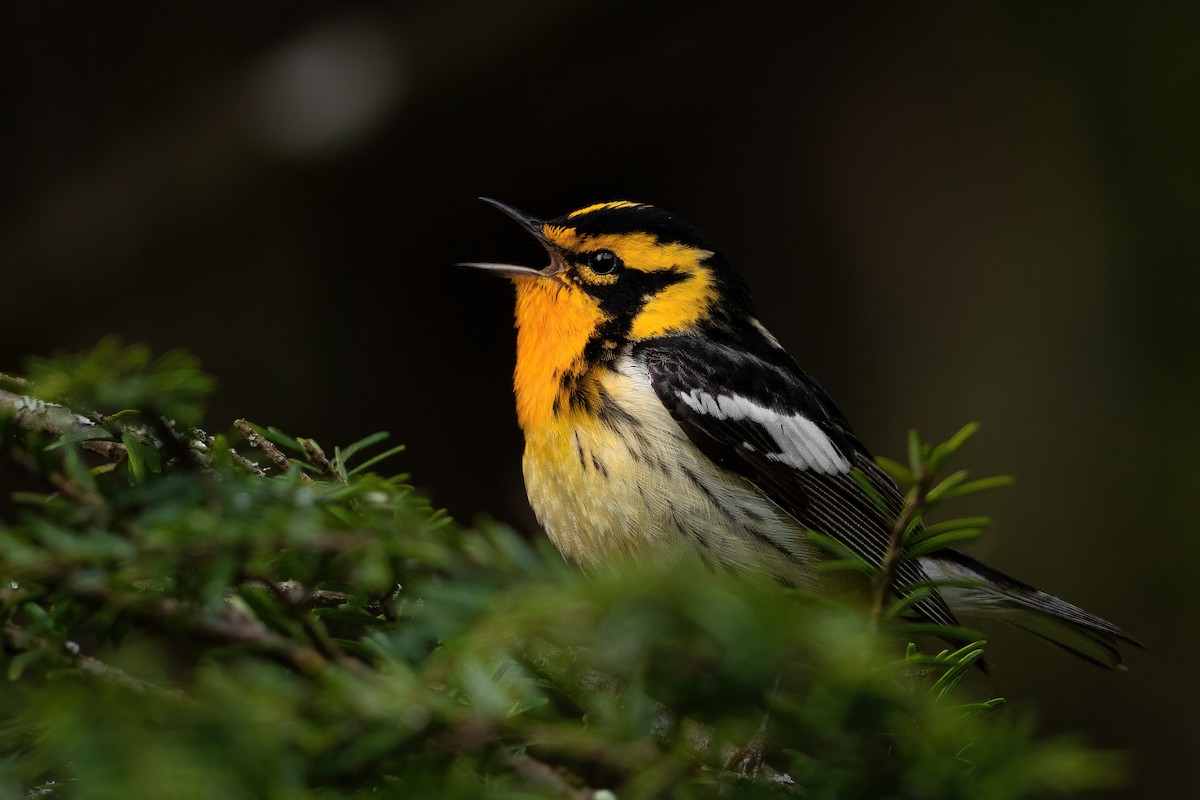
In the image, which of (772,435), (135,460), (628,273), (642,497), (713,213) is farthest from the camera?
(713,213)

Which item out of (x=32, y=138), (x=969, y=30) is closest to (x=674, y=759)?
(x=32, y=138)

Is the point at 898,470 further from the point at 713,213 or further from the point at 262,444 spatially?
the point at 713,213

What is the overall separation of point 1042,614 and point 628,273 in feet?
3.94

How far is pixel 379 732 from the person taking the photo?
70cm

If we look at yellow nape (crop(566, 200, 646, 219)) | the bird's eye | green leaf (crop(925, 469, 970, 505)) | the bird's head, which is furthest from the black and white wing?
green leaf (crop(925, 469, 970, 505))

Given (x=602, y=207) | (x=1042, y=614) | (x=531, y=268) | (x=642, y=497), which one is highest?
(x=602, y=207)

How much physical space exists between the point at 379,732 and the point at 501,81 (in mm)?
3326

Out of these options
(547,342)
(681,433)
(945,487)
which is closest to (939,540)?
(945,487)

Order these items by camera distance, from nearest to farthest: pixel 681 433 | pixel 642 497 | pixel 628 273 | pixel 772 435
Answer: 1. pixel 642 497
2. pixel 681 433
3. pixel 772 435
4. pixel 628 273

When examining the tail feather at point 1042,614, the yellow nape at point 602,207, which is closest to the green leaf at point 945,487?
the tail feather at point 1042,614

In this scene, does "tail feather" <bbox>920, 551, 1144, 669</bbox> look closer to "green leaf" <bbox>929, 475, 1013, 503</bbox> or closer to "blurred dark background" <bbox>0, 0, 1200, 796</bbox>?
"blurred dark background" <bbox>0, 0, 1200, 796</bbox>

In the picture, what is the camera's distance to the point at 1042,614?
2391 mm

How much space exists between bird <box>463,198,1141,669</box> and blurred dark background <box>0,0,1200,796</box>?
4.39ft

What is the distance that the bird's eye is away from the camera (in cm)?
255
